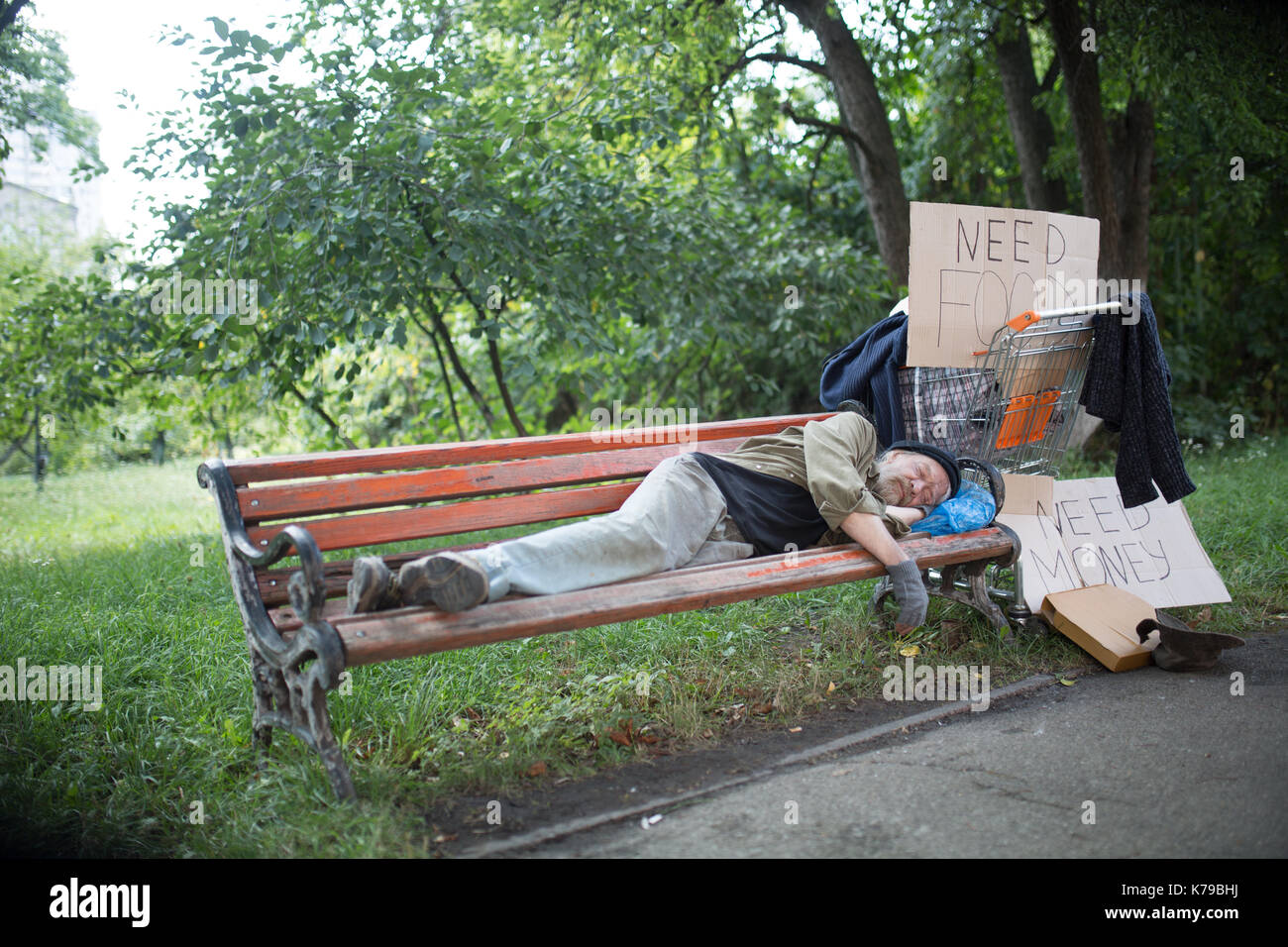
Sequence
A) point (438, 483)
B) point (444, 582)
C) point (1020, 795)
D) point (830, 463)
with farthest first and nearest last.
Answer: point (830, 463) → point (438, 483) → point (1020, 795) → point (444, 582)

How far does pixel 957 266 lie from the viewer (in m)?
4.14

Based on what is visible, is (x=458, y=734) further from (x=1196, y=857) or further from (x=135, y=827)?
(x=1196, y=857)

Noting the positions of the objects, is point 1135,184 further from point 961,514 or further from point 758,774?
point 758,774

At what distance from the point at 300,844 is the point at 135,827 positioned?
1.87 ft

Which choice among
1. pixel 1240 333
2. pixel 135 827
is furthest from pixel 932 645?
pixel 1240 333

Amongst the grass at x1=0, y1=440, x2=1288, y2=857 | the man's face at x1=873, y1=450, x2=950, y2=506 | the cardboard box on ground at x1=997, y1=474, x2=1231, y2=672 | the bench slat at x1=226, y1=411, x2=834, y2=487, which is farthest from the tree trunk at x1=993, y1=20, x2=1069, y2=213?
the man's face at x1=873, y1=450, x2=950, y2=506

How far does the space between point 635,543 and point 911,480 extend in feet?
4.22

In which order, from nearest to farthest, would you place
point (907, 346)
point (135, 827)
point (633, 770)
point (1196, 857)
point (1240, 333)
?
1. point (1196, 857)
2. point (135, 827)
3. point (633, 770)
4. point (907, 346)
5. point (1240, 333)

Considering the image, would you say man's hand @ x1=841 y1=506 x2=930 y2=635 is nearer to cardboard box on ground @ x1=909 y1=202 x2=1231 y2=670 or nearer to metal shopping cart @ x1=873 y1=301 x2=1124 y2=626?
metal shopping cart @ x1=873 y1=301 x2=1124 y2=626

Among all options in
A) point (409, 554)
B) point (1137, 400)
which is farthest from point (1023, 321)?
point (409, 554)

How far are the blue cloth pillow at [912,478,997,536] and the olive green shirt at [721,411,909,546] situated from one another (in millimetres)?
229

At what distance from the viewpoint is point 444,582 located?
2602 millimetres

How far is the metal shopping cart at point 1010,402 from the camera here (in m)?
4.09

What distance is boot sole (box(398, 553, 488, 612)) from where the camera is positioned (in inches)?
102
